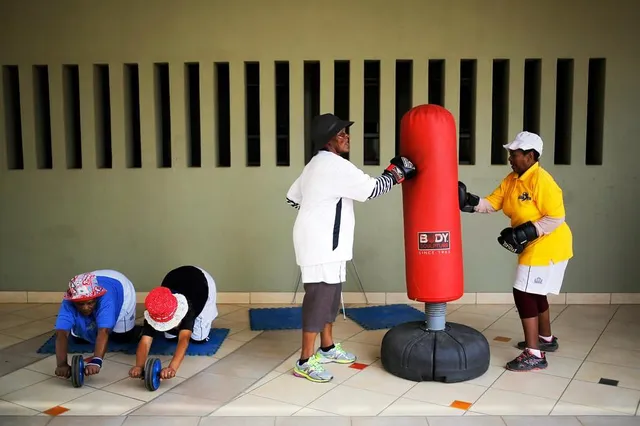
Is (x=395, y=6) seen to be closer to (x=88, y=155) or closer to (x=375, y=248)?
(x=375, y=248)

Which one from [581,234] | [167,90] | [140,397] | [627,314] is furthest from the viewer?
[167,90]

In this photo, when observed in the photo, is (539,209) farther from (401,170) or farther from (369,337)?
(369,337)

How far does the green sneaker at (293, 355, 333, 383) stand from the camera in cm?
368

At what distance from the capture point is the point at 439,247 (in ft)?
11.9

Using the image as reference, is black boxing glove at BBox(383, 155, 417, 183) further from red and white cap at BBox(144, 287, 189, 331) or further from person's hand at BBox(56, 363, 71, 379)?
person's hand at BBox(56, 363, 71, 379)

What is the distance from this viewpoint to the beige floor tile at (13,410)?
324 cm

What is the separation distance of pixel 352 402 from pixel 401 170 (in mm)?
1367

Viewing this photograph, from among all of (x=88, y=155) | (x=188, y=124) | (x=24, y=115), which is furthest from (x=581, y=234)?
(x=24, y=115)

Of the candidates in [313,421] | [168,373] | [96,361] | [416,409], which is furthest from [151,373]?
[416,409]

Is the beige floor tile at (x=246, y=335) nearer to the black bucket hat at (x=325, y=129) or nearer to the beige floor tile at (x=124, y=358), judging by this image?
the beige floor tile at (x=124, y=358)

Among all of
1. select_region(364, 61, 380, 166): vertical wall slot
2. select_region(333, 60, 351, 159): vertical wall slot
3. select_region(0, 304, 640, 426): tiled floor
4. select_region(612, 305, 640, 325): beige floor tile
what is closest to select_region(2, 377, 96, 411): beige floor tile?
select_region(0, 304, 640, 426): tiled floor

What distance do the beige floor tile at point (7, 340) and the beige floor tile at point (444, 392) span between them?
301 centimetres

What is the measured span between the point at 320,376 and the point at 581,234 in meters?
3.20

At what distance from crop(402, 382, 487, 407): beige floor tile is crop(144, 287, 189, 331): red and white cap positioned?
1.42 meters
